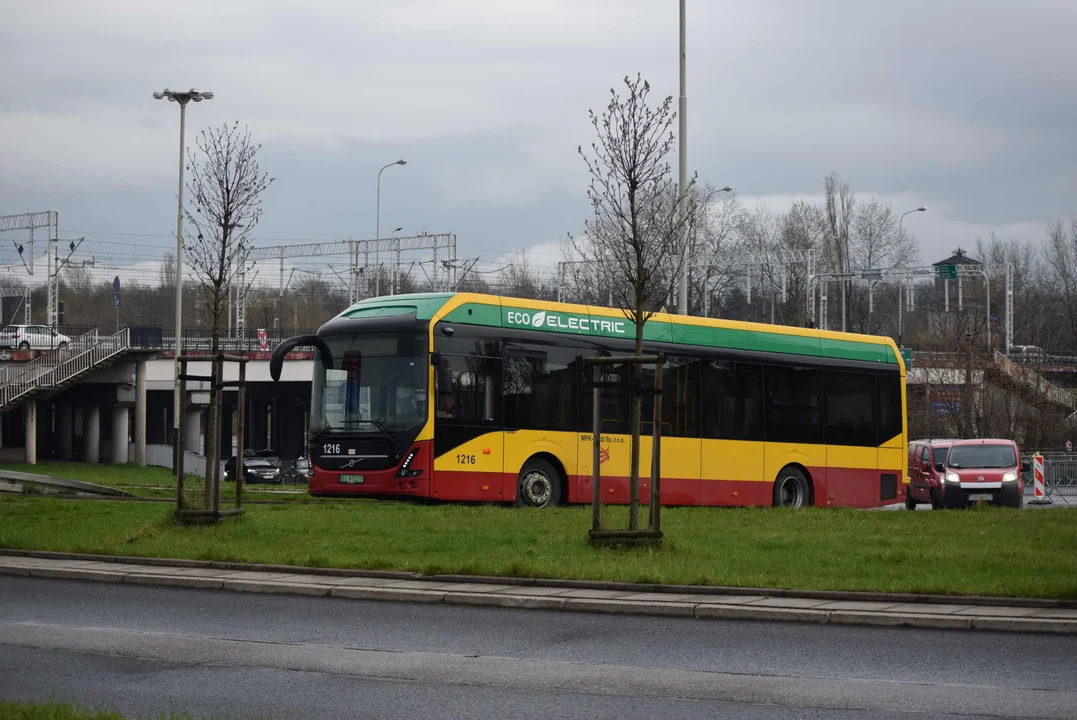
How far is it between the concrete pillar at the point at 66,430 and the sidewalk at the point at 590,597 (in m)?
59.5

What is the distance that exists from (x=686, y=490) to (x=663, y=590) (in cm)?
1173

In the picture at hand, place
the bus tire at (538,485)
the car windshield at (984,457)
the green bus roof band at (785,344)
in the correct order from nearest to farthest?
the bus tire at (538,485)
the green bus roof band at (785,344)
the car windshield at (984,457)

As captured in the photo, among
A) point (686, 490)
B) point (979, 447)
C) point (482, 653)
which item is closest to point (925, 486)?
point (979, 447)

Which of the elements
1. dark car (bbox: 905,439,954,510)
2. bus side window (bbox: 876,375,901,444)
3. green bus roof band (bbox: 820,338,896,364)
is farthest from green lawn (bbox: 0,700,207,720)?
dark car (bbox: 905,439,954,510)

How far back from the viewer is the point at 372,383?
21.7m

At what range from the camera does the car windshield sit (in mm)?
30562

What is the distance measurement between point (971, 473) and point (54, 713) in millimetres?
26467

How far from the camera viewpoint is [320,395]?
22.3m

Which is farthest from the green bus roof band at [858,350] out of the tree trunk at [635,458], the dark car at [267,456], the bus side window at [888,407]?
the dark car at [267,456]

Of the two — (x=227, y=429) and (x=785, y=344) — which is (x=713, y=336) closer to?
(x=785, y=344)

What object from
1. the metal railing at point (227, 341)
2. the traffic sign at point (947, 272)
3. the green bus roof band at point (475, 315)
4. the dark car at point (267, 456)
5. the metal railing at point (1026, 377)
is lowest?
the dark car at point (267, 456)

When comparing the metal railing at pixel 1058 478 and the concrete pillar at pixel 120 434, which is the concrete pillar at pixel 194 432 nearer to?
the concrete pillar at pixel 120 434

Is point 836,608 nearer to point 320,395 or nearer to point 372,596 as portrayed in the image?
point 372,596

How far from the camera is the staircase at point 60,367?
2156 inches
